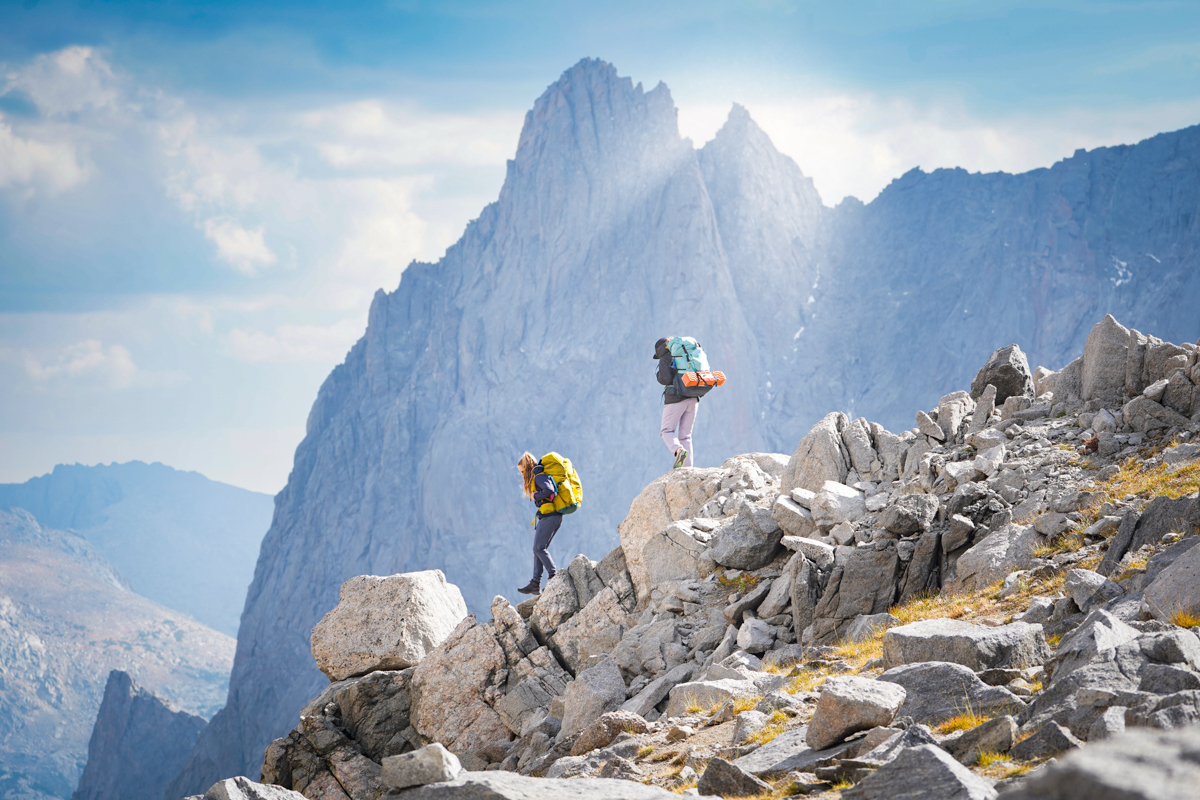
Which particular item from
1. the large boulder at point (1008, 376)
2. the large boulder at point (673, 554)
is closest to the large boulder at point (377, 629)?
the large boulder at point (673, 554)

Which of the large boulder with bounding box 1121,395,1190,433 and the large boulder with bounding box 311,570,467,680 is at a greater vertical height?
the large boulder with bounding box 1121,395,1190,433

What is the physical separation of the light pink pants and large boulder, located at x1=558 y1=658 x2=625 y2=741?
8.05 metres

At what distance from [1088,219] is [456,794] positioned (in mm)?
214295

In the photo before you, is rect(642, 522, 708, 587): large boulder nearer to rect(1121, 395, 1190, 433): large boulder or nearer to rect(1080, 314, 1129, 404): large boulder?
rect(1121, 395, 1190, 433): large boulder

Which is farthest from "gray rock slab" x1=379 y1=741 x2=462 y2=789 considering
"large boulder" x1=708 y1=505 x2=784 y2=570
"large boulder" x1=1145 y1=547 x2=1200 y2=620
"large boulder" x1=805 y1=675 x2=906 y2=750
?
"large boulder" x1=708 y1=505 x2=784 y2=570

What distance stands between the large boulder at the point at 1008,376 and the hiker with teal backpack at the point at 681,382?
23.7 feet

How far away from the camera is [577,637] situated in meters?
19.1

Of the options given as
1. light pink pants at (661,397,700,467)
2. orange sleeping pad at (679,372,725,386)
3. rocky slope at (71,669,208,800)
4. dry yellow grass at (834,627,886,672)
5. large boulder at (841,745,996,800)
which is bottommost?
rocky slope at (71,669,208,800)

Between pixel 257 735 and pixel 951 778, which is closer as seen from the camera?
pixel 951 778

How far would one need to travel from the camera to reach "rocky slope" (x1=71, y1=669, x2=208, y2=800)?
18425 cm

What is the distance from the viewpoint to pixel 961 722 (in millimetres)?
7145

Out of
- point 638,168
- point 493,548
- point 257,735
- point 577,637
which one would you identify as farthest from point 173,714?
point 577,637

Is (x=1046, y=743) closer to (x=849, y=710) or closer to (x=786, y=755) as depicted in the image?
(x=849, y=710)

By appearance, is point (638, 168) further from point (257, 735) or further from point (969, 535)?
point (969, 535)
